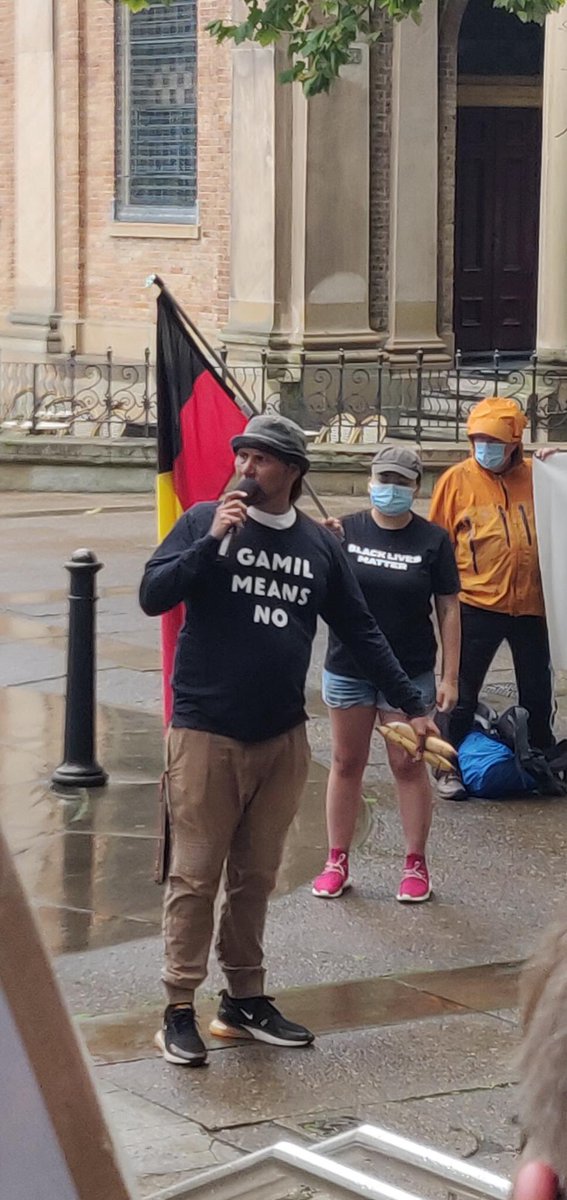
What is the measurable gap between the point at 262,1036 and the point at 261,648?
1.23 metres

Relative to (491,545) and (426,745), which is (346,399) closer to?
(491,545)

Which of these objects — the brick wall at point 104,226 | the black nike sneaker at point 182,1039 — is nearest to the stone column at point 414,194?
the brick wall at point 104,226

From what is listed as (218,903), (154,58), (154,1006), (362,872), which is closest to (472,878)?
(362,872)

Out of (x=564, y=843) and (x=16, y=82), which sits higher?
(x=16, y=82)

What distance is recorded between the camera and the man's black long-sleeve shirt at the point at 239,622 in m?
5.89

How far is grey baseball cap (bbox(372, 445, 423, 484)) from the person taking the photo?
24.4 ft

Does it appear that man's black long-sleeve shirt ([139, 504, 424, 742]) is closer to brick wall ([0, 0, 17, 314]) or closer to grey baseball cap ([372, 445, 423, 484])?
grey baseball cap ([372, 445, 423, 484])

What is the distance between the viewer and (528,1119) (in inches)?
76.9

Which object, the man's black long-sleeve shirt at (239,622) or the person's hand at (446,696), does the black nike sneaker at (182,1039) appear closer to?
the man's black long-sleeve shirt at (239,622)

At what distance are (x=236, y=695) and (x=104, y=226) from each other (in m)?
20.3

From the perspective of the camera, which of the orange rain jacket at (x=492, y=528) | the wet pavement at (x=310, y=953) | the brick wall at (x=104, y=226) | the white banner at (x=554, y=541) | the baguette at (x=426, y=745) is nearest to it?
the wet pavement at (x=310, y=953)

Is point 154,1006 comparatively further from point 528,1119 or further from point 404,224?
point 404,224

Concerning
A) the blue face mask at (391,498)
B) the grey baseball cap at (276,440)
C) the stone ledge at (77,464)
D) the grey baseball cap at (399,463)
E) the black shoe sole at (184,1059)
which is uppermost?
the grey baseball cap at (276,440)

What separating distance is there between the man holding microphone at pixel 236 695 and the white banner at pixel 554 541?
118 inches
